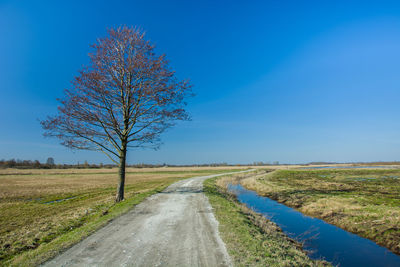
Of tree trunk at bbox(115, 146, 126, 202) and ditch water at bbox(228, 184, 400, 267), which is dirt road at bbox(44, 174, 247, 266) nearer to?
ditch water at bbox(228, 184, 400, 267)

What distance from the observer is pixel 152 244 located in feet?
21.4

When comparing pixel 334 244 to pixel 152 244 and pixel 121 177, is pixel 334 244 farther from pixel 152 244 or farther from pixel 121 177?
pixel 121 177

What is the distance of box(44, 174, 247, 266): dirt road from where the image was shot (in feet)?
17.5

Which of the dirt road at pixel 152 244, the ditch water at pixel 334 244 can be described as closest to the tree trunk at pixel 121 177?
the dirt road at pixel 152 244

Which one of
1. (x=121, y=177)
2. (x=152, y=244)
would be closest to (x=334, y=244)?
(x=152, y=244)

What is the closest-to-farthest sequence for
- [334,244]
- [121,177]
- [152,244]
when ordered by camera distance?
[152,244], [334,244], [121,177]

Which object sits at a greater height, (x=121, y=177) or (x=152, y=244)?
(x=121, y=177)

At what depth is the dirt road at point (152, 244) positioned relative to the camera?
535 cm

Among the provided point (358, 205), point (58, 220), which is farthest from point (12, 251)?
point (358, 205)

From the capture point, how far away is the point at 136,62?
581 inches

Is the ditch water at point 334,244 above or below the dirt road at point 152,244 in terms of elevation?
below

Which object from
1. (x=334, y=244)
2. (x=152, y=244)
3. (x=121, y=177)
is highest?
(x=121, y=177)

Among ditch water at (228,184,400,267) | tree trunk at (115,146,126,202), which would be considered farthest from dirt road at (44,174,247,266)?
tree trunk at (115,146,126,202)

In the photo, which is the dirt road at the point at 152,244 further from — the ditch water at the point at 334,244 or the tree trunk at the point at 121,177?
the tree trunk at the point at 121,177
